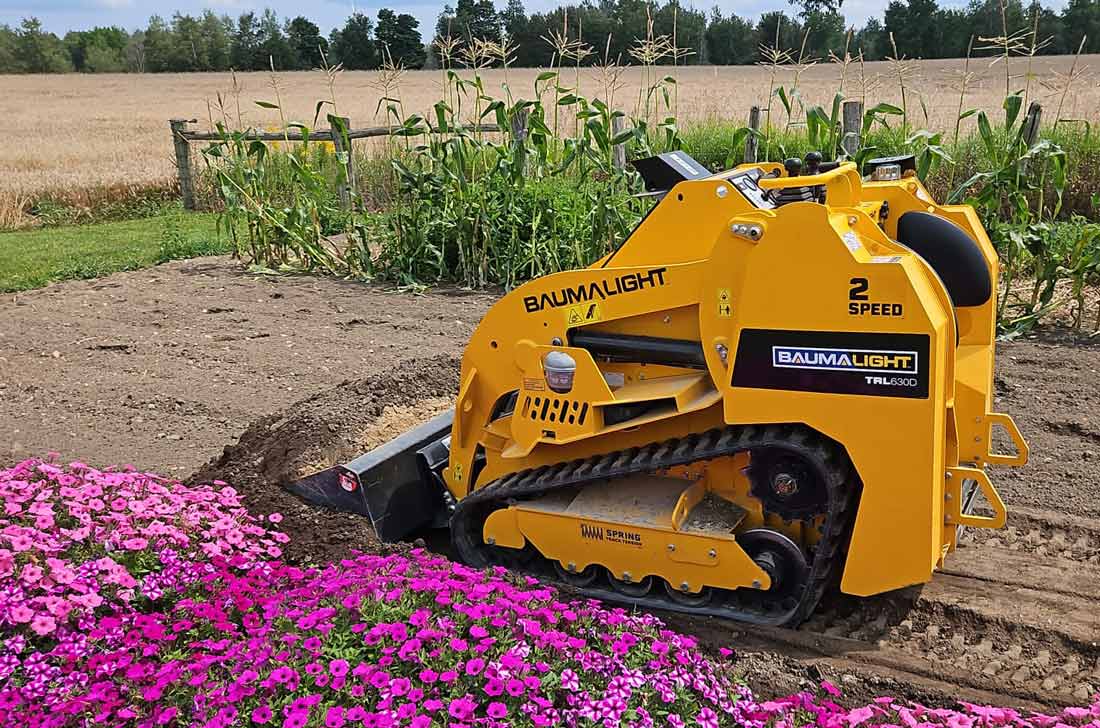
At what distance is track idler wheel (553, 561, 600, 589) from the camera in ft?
14.8

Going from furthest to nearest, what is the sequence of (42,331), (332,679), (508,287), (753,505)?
(508,287), (42,331), (753,505), (332,679)

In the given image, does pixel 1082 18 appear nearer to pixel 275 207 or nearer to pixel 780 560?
pixel 275 207

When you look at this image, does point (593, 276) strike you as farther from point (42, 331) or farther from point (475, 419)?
point (42, 331)

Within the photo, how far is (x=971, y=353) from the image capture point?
14.8ft

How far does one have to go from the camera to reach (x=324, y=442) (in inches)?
226

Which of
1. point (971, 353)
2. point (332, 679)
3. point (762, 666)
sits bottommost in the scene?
point (762, 666)

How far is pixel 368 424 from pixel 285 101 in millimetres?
33996

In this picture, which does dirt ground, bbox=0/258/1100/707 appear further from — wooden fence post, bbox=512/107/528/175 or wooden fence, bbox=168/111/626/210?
wooden fence, bbox=168/111/626/210

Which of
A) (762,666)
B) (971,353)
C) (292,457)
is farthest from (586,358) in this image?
(292,457)

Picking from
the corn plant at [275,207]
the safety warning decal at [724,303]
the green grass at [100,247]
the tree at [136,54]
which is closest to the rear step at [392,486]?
the safety warning decal at [724,303]

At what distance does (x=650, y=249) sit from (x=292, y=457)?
2.47 meters

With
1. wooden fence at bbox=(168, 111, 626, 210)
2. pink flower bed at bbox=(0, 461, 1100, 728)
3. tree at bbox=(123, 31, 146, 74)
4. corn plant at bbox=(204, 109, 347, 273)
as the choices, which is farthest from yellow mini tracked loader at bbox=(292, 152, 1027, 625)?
tree at bbox=(123, 31, 146, 74)

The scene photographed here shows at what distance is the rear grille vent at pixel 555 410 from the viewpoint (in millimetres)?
4332

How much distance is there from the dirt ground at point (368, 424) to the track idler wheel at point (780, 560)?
0.17m
